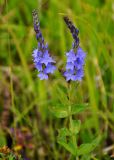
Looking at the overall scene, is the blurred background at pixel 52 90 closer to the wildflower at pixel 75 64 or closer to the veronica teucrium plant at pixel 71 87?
the veronica teucrium plant at pixel 71 87

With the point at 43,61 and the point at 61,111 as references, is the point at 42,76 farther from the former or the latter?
the point at 61,111

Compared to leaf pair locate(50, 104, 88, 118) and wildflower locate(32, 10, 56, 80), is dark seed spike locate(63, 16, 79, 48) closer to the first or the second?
wildflower locate(32, 10, 56, 80)

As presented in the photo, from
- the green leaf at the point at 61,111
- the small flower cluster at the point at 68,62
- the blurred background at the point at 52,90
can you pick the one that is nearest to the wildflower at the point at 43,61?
the small flower cluster at the point at 68,62

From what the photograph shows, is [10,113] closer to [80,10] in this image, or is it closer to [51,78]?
[51,78]

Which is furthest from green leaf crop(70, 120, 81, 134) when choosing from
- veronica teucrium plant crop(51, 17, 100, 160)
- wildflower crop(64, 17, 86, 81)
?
wildflower crop(64, 17, 86, 81)

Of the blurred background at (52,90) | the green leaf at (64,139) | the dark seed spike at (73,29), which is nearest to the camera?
the dark seed spike at (73,29)

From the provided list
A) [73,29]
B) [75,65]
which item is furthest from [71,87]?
[73,29]

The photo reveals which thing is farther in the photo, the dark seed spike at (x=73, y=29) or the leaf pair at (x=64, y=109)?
the leaf pair at (x=64, y=109)
